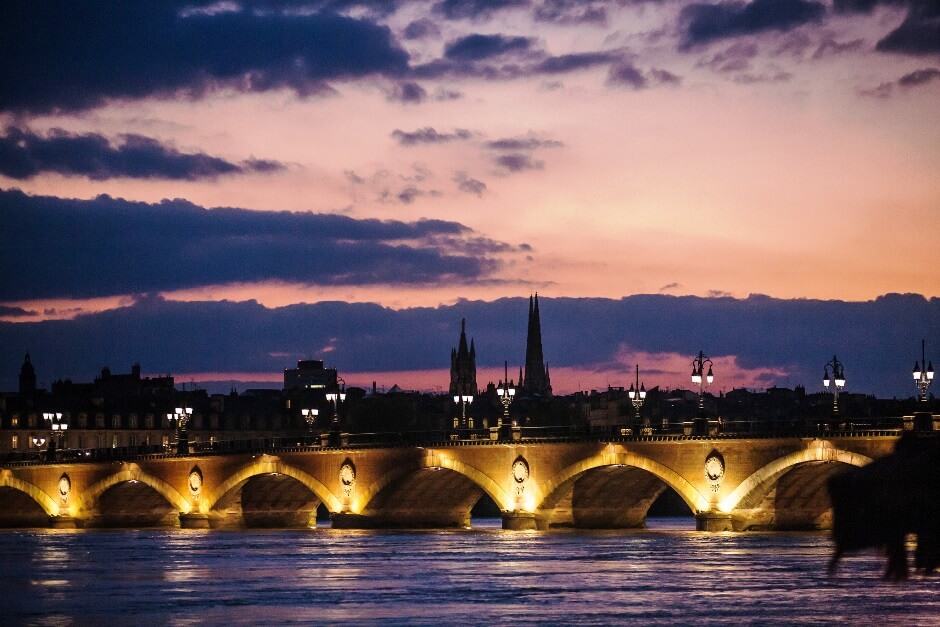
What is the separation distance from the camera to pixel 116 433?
175875 mm

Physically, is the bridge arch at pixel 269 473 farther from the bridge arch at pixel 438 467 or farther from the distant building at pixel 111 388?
the distant building at pixel 111 388

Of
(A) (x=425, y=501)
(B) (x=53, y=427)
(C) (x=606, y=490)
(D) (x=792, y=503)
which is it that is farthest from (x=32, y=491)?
(D) (x=792, y=503)

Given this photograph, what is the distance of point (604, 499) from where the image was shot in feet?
324

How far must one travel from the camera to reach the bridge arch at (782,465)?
7762cm

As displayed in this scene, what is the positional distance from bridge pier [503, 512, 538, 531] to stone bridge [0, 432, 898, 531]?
78 mm

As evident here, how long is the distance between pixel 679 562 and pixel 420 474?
114 feet

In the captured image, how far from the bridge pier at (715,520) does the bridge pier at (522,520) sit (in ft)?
35.3

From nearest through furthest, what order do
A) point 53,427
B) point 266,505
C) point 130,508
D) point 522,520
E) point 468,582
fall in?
point 468,582, point 522,520, point 266,505, point 130,508, point 53,427

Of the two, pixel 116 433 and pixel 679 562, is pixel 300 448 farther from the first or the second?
pixel 116 433

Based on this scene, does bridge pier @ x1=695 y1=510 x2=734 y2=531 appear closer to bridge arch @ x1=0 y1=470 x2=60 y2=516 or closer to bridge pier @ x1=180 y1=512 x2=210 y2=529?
bridge pier @ x1=180 y1=512 x2=210 y2=529

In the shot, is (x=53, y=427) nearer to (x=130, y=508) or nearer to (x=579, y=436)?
(x=130, y=508)

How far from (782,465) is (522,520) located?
56.0 ft

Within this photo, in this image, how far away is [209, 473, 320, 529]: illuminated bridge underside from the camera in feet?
370

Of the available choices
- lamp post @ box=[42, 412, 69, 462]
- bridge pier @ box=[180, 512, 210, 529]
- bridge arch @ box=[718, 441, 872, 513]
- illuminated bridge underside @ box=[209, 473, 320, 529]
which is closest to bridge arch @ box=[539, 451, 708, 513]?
bridge arch @ box=[718, 441, 872, 513]
